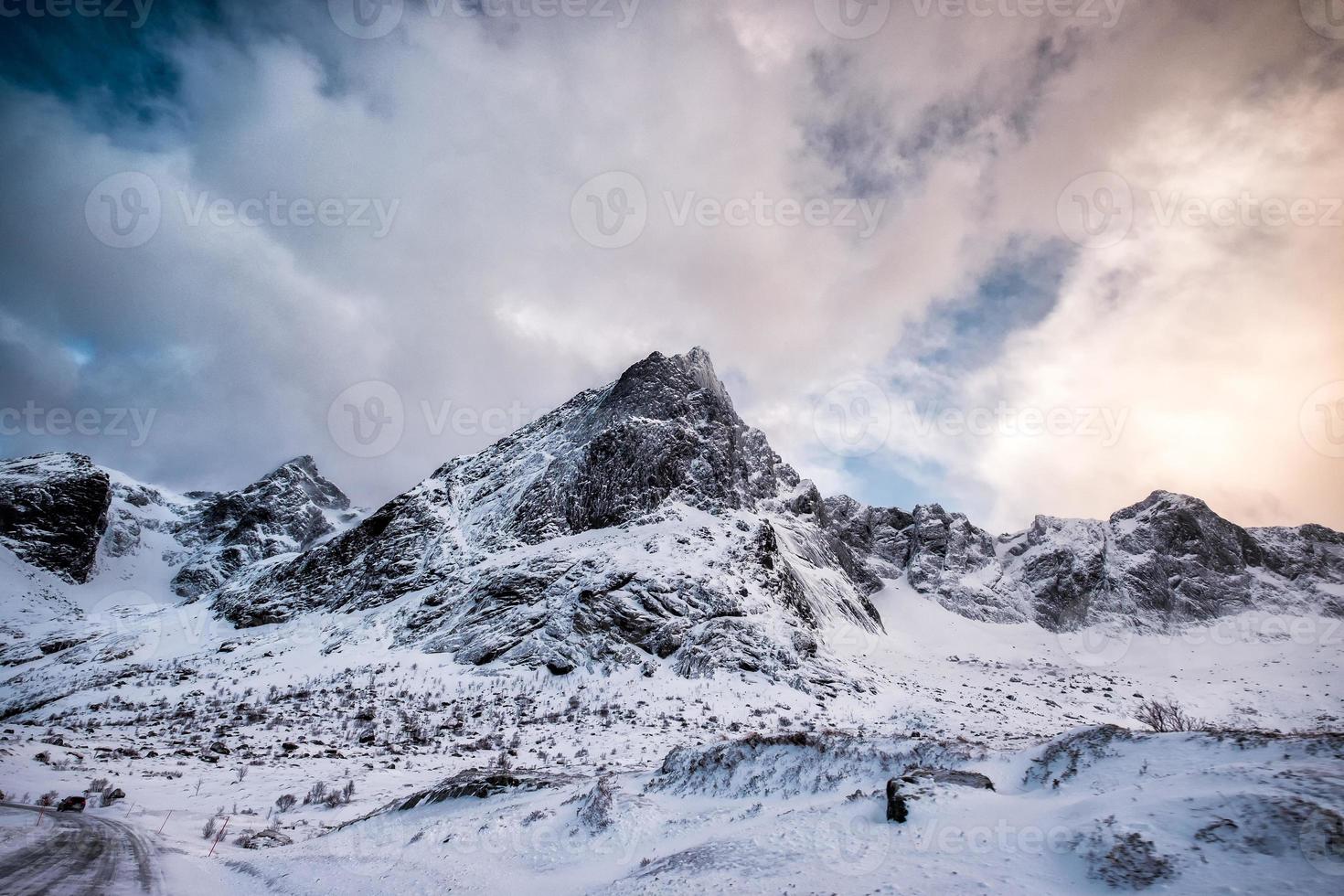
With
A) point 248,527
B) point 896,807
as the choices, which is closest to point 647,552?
point 896,807

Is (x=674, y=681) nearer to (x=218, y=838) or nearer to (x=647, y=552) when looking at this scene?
(x=647, y=552)

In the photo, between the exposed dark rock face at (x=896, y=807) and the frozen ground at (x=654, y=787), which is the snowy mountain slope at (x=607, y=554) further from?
the exposed dark rock face at (x=896, y=807)

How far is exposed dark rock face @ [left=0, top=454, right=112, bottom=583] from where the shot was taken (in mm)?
66062

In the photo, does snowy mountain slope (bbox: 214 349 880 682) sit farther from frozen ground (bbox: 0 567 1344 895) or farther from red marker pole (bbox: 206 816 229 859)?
red marker pole (bbox: 206 816 229 859)

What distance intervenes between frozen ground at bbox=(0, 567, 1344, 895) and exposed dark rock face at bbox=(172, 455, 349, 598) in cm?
8023

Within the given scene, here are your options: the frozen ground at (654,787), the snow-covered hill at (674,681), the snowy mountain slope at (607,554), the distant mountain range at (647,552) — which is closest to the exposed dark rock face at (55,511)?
the distant mountain range at (647,552)

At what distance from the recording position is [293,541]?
100375 millimetres

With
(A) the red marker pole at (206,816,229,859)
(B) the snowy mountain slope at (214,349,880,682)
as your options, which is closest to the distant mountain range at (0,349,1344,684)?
(B) the snowy mountain slope at (214,349,880,682)

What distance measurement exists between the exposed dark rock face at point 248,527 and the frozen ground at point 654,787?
263 feet

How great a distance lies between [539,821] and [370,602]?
129 ft

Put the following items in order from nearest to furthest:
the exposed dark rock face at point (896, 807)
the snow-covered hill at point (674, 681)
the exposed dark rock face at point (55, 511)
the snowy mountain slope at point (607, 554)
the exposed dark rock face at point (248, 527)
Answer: the snow-covered hill at point (674, 681), the exposed dark rock face at point (896, 807), the snowy mountain slope at point (607, 554), the exposed dark rock face at point (55, 511), the exposed dark rock face at point (248, 527)

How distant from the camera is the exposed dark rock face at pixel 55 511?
66062 mm

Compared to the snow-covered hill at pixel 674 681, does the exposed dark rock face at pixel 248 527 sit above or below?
above

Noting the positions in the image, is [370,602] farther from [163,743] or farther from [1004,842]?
[1004,842]
